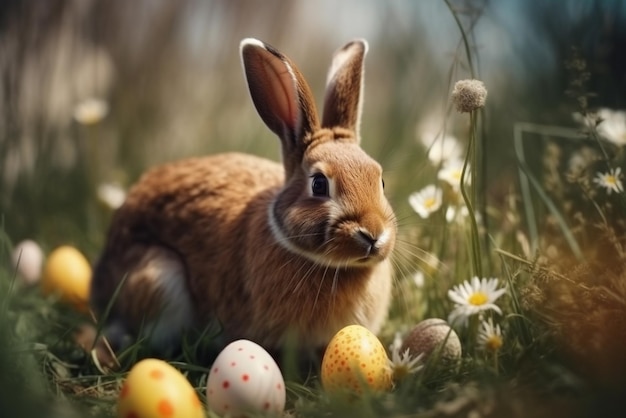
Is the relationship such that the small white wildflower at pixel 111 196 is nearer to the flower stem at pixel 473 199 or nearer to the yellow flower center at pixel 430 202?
the yellow flower center at pixel 430 202

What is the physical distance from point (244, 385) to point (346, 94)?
1.35m

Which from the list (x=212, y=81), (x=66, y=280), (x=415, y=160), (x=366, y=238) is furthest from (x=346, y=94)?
(x=212, y=81)

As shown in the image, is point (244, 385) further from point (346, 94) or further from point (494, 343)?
point (346, 94)

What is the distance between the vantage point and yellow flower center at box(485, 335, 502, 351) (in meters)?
3.03

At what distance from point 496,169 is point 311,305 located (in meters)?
1.95

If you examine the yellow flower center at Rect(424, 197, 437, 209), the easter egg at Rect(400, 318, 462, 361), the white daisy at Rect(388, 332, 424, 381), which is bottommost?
the white daisy at Rect(388, 332, 424, 381)

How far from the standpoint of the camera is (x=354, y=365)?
296cm

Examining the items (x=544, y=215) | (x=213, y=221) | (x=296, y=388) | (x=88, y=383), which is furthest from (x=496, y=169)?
(x=88, y=383)

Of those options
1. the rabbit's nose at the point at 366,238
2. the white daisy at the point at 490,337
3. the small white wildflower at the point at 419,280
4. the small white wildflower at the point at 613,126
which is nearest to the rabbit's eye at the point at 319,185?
the rabbit's nose at the point at 366,238

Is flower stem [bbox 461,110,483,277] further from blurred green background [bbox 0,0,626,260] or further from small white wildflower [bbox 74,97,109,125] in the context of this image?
small white wildflower [bbox 74,97,109,125]

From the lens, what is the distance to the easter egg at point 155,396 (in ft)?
8.76

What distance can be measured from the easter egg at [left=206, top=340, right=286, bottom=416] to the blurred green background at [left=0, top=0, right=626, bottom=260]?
1.49 m

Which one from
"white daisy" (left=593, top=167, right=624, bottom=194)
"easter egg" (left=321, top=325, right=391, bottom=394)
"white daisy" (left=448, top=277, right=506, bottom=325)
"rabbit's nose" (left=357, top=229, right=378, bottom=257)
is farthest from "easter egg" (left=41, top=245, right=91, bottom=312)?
"white daisy" (left=593, top=167, right=624, bottom=194)

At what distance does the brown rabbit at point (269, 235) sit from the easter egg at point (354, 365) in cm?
30
